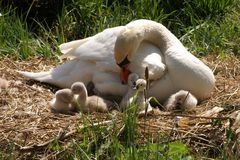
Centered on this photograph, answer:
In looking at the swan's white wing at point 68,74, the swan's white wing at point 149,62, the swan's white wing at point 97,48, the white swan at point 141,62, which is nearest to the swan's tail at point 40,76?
the swan's white wing at point 68,74

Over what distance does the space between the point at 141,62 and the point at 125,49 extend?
18 centimetres

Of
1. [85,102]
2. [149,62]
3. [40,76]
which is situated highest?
[149,62]

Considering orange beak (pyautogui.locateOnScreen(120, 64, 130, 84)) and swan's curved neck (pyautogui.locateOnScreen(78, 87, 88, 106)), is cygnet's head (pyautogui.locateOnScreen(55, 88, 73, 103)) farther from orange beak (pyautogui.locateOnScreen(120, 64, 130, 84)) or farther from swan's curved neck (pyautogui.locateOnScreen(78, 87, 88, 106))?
orange beak (pyautogui.locateOnScreen(120, 64, 130, 84))

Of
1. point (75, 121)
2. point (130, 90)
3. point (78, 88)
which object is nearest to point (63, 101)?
point (78, 88)

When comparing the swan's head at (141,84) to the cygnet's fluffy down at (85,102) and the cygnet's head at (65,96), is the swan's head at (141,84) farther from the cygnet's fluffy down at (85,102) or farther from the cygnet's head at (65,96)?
the cygnet's head at (65,96)

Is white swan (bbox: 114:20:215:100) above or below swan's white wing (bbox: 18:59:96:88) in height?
above

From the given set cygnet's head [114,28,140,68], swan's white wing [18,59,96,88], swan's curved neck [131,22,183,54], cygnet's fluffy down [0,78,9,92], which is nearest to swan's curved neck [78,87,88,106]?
cygnet's head [114,28,140,68]

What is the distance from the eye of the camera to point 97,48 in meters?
6.63

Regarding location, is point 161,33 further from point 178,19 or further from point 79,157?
point 178,19

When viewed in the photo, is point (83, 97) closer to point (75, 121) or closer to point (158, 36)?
point (75, 121)

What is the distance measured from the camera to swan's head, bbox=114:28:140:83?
6.34 meters

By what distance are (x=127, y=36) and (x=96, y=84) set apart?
1.65ft

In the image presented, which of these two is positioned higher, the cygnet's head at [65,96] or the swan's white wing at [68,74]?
the cygnet's head at [65,96]

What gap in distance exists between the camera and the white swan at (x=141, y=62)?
6.36 meters
